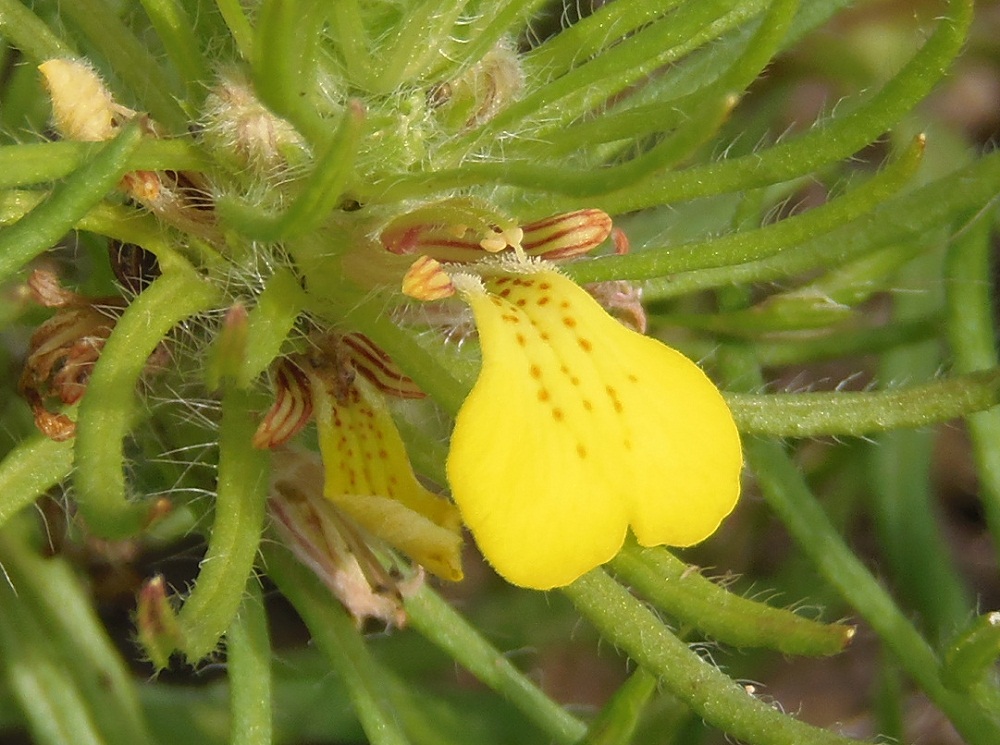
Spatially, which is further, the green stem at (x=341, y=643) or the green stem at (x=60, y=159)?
the green stem at (x=341, y=643)

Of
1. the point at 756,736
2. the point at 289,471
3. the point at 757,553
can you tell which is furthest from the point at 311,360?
the point at 757,553

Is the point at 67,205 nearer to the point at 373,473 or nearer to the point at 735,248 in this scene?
the point at 373,473

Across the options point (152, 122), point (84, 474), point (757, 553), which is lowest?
point (757, 553)

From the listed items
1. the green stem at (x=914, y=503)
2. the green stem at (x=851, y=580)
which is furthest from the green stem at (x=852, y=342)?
the green stem at (x=851, y=580)

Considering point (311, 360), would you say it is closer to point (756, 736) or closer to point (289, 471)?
point (289, 471)

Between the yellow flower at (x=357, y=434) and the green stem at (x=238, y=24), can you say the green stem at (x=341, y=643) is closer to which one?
the yellow flower at (x=357, y=434)

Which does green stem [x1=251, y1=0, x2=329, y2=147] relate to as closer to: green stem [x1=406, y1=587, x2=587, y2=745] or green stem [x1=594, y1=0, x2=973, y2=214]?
green stem [x1=594, y1=0, x2=973, y2=214]
